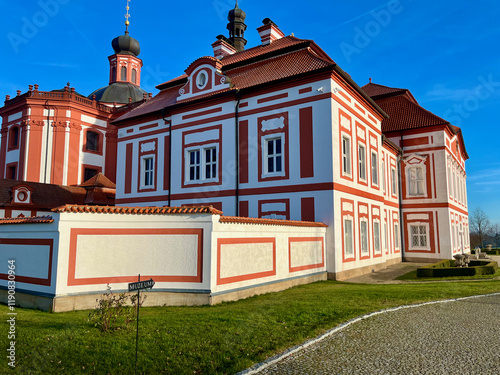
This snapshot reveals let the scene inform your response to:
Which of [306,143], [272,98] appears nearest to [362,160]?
[306,143]

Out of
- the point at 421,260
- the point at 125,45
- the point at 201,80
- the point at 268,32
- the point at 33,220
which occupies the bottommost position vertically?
the point at 421,260

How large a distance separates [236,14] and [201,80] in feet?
45.4

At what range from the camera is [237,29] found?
3256 cm

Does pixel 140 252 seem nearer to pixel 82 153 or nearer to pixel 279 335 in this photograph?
pixel 279 335

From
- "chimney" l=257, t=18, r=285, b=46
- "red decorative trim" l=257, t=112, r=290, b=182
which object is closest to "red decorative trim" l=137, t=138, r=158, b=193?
"red decorative trim" l=257, t=112, r=290, b=182

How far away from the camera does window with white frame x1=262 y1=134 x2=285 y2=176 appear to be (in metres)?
17.3

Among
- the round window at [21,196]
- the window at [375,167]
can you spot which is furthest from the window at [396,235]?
the round window at [21,196]

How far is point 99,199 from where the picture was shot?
2786 centimetres

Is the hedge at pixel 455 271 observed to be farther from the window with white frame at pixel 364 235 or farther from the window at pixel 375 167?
the window at pixel 375 167

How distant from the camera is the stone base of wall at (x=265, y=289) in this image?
10.5 m

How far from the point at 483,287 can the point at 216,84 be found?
1489cm

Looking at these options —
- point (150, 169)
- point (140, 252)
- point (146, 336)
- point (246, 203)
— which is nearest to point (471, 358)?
point (146, 336)

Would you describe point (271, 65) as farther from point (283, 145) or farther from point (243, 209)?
point (243, 209)

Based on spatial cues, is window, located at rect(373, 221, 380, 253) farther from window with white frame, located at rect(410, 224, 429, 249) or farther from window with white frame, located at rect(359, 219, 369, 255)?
window with white frame, located at rect(410, 224, 429, 249)
